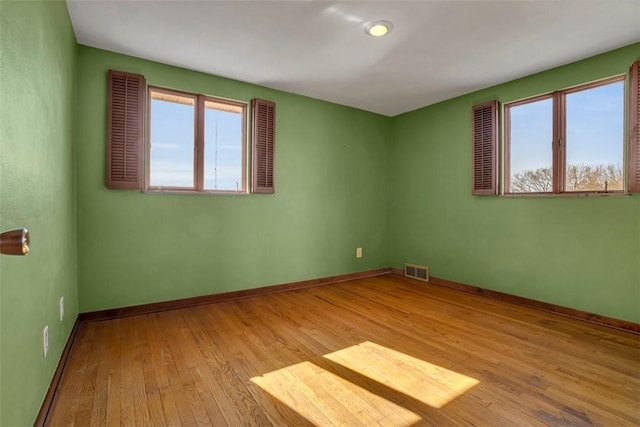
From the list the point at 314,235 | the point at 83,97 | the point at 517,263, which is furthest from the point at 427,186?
the point at 83,97

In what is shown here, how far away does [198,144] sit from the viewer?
10.8 ft

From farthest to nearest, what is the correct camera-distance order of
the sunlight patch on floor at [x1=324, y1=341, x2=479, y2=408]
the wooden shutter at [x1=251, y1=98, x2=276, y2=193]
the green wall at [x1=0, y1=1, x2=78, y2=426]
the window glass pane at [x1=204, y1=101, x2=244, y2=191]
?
the wooden shutter at [x1=251, y1=98, x2=276, y2=193], the window glass pane at [x1=204, y1=101, x2=244, y2=191], the sunlight patch on floor at [x1=324, y1=341, x2=479, y2=408], the green wall at [x1=0, y1=1, x2=78, y2=426]

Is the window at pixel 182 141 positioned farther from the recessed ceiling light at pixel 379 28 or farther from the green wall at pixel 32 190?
the recessed ceiling light at pixel 379 28

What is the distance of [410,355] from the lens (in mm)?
2225

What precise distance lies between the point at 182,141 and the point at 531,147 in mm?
3842

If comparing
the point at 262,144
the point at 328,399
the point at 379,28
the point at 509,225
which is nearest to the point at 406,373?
the point at 328,399

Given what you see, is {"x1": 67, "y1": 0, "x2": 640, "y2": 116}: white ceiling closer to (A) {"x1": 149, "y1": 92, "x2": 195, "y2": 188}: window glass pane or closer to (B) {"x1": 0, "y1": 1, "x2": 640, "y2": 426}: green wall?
(B) {"x1": 0, "y1": 1, "x2": 640, "y2": 426}: green wall

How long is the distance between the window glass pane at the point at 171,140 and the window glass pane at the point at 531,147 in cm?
368

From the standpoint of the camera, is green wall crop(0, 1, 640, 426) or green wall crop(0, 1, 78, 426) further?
green wall crop(0, 1, 640, 426)

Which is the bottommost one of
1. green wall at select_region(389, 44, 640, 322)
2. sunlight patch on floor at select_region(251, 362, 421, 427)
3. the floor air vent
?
sunlight patch on floor at select_region(251, 362, 421, 427)

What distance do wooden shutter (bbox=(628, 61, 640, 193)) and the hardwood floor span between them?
1.33m

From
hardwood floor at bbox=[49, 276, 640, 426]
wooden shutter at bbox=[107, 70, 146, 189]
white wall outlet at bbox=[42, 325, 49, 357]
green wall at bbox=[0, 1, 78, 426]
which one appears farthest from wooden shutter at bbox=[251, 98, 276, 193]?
white wall outlet at bbox=[42, 325, 49, 357]

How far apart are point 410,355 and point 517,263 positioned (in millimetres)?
2049

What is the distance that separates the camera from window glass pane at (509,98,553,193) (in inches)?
128
